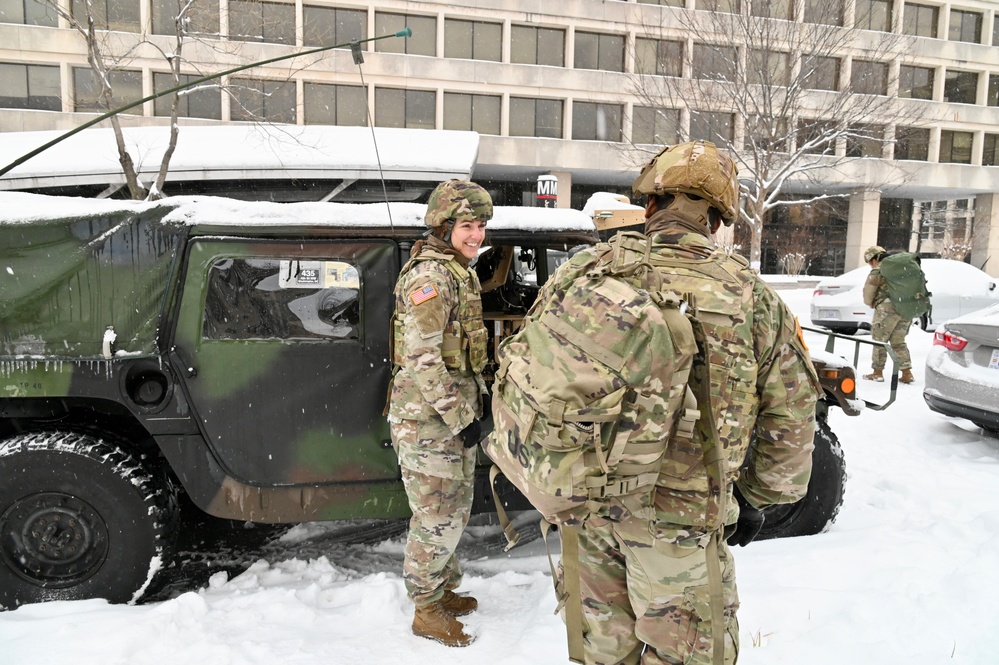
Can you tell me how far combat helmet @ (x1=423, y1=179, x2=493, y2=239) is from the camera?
9.18ft

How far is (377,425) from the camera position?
123 inches

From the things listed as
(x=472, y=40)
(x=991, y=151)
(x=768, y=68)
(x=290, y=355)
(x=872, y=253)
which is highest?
(x=472, y=40)

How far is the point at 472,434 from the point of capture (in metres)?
2.86

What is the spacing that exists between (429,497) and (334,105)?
85.8 feet

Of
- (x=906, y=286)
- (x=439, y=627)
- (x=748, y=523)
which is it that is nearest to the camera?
(x=748, y=523)

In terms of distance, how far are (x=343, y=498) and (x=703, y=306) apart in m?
2.12

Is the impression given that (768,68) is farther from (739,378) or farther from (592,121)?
(592,121)

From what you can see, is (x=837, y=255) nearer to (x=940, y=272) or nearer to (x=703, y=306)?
(x=940, y=272)

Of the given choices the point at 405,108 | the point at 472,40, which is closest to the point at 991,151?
the point at 472,40

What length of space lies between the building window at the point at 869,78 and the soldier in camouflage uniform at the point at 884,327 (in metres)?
8.08

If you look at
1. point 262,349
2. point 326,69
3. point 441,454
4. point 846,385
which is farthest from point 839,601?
point 326,69

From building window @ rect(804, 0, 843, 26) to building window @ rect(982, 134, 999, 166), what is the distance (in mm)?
27446

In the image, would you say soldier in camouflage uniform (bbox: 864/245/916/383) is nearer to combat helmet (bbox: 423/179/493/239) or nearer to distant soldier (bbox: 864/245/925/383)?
distant soldier (bbox: 864/245/925/383)

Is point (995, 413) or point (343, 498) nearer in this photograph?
point (343, 498)
